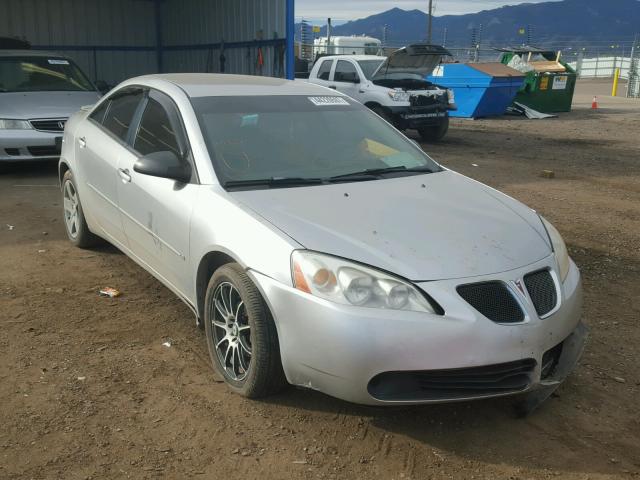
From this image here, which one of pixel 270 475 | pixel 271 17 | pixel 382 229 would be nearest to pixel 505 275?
pixel 382 229

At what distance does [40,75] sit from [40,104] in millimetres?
1180

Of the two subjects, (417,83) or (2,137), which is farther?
(417,83)

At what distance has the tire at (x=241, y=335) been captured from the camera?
10.1ft

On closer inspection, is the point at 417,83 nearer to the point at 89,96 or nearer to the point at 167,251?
the point at 89,96

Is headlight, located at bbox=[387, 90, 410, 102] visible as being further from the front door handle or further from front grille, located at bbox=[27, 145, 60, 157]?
the front door handle

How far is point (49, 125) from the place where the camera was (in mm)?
8641

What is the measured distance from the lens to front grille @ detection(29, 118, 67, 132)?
8570mm

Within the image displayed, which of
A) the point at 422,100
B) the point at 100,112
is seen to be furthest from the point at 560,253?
the point at 422,100

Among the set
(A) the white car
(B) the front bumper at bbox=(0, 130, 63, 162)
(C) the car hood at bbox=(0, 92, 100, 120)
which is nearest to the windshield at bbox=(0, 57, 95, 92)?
(A) the white car

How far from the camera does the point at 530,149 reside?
42.9 feet

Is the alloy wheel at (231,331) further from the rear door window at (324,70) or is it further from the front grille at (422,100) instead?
the rear door window at (324,70)

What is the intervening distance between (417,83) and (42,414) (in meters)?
11.8

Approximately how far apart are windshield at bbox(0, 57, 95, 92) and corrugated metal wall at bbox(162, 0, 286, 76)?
4.32 meters

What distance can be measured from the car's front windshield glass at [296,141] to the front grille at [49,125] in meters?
5.29
